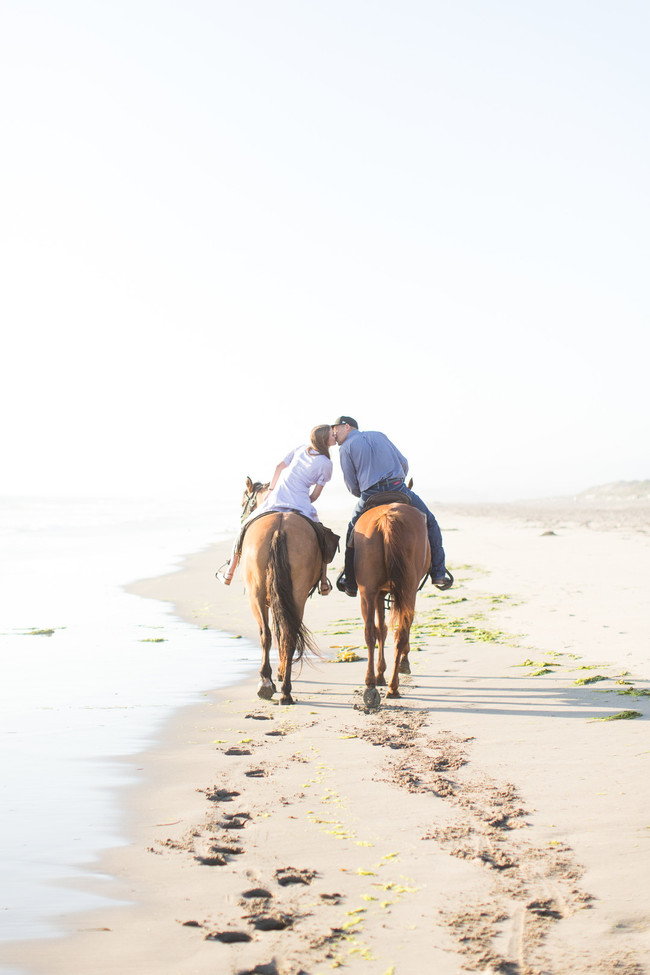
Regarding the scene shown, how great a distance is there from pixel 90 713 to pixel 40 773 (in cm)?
148

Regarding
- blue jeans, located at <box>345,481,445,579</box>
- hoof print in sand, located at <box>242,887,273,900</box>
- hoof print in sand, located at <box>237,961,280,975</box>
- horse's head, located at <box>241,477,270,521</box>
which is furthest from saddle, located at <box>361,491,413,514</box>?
hoof print in sand, located at <box>237,961,280,975</box>

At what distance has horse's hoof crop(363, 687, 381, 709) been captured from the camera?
661 cm

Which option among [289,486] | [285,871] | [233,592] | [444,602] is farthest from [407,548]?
[233,592]

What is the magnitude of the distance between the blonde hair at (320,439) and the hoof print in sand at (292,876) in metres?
4.88

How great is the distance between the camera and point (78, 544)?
2638 centimetres

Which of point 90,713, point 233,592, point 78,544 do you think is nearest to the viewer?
point 90,713

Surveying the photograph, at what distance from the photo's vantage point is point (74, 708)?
261 inches

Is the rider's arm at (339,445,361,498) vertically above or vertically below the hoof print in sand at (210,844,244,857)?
above

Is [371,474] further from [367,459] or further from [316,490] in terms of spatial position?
[316,490]

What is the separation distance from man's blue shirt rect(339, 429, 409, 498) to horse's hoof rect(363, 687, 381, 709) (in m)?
2.08

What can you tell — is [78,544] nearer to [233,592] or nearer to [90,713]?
[233,592]

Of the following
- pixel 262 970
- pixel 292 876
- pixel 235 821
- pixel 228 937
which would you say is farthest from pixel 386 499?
pixel 262 970

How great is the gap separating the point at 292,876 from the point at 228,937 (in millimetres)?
524

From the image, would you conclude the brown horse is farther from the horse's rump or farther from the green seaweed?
the green seaweed
